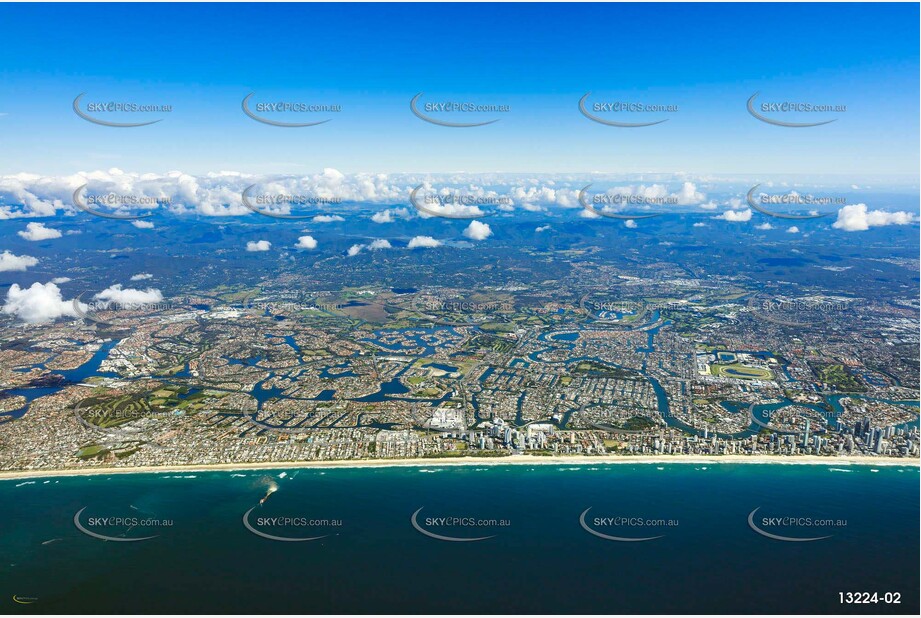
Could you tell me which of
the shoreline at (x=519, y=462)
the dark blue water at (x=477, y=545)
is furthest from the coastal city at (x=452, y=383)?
the dark blue water at (x=477, y=545)

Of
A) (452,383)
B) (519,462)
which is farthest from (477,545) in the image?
(452,383)

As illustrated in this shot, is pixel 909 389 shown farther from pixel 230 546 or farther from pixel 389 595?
pixel 230 546

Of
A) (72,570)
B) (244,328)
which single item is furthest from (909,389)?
(244,328)

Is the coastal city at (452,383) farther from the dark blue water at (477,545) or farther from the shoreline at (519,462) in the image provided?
the dark blue water at (477,545)

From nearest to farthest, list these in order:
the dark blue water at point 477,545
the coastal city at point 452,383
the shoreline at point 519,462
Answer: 1. the dark blue water at point 477,545
2. the shoreline at point 519,462
3. the coastal city at point 452,383

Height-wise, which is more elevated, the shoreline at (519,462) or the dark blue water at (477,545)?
the shoreline at (519,462)

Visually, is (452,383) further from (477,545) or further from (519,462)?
(477,545)

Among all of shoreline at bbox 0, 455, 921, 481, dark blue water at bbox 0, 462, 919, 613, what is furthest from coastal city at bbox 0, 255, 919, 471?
dark blue water at bbox 0, 462, 919, 613
